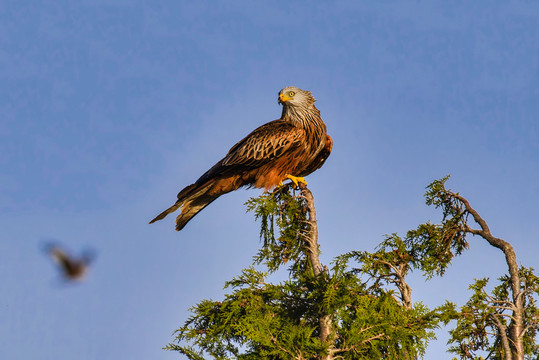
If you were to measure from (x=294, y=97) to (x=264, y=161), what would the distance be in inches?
68.9

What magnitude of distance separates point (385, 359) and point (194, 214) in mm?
4327

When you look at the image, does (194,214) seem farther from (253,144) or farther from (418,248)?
(418,248)

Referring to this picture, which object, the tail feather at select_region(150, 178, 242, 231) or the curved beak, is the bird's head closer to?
the curved beak

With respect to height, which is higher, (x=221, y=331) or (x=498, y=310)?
(x=498, y=310)

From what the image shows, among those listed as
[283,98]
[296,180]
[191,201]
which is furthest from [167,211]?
[283,98]

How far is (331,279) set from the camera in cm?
839

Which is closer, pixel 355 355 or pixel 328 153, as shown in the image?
pixel 355 355

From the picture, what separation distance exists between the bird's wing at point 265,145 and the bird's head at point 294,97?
67cm

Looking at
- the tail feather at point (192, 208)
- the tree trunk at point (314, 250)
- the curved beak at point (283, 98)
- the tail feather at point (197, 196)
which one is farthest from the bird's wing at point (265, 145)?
the tree trunk at point (314, 250)

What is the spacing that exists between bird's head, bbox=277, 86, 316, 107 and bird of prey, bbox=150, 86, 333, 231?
67mm

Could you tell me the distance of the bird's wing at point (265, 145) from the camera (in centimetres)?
998

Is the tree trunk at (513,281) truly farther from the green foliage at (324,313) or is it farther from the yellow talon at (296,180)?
the yellow talon at (296,180)

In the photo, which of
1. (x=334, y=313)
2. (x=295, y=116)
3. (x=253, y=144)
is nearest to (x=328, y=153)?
(x=295, y=116)

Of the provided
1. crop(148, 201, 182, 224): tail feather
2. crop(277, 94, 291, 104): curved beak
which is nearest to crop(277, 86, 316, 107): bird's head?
crop(277, 94, 291, 104): curved beak
